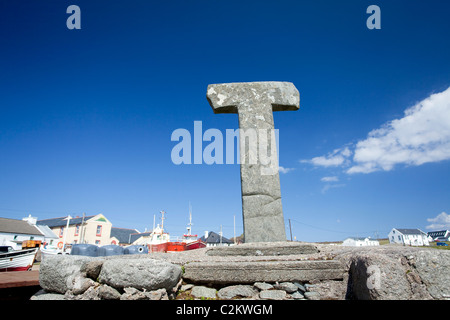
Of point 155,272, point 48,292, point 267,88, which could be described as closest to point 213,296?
point 155,272

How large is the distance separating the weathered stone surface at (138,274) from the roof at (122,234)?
46682 millimetres

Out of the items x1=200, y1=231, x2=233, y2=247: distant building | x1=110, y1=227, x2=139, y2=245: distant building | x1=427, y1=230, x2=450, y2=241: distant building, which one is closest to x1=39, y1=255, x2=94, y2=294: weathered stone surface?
x1=200, y1=231, x2=233, y2=247: distant building

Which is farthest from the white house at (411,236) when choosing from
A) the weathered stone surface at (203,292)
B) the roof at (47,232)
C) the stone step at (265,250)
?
the roof at (47,232)

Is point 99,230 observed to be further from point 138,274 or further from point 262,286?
point 262,286

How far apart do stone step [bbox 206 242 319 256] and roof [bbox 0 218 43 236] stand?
39.9m

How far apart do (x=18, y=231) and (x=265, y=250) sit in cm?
4235

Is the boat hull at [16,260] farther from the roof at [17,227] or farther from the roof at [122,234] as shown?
the roof at [122,234]

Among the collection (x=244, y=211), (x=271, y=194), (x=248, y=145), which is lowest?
(x=244, y=211)

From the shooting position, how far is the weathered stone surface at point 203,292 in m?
2.69

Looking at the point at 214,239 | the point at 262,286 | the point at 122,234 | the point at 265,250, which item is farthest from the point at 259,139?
the point at 122,234

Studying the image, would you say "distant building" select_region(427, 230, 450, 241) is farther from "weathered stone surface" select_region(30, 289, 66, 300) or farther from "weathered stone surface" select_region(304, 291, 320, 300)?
"weathered stone surface" select_region(30, 289, 66, 300)

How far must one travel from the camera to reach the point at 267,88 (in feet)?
19.1
